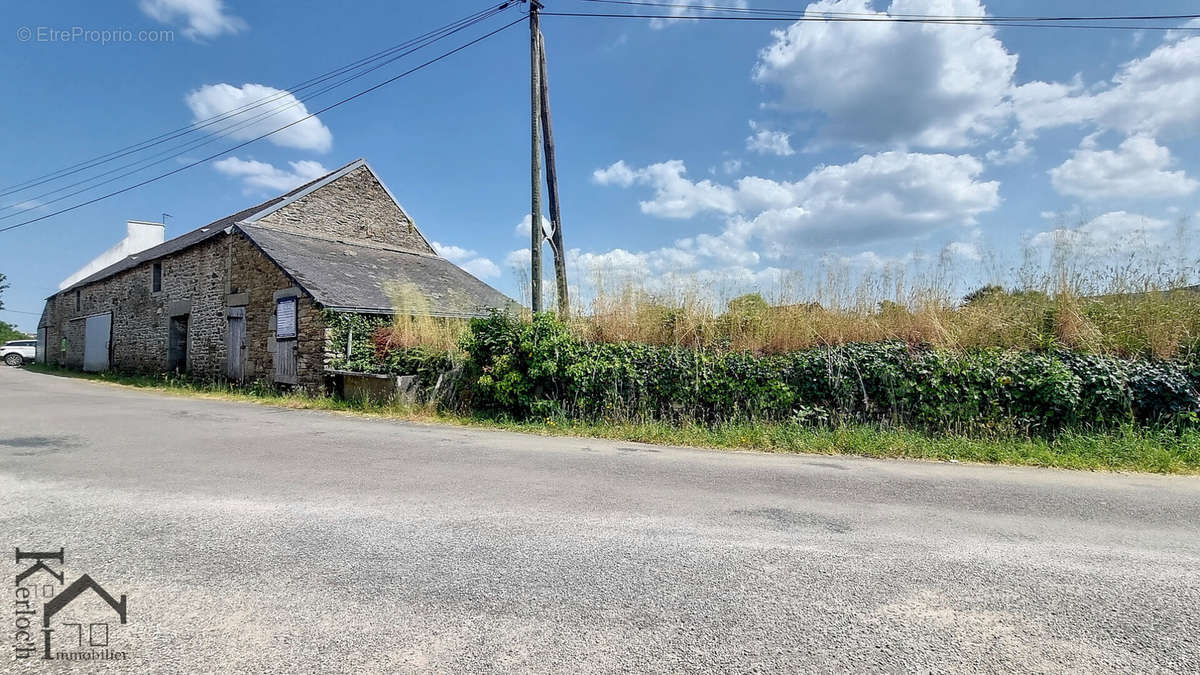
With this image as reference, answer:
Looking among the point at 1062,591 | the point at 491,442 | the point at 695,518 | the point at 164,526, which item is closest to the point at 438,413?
the point at 491,442

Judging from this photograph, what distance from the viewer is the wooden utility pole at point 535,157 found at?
11211mm

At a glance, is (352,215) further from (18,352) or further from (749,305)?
(18,352)

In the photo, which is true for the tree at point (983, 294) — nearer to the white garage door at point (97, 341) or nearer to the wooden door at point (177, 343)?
the wooden door at point (177, 343)

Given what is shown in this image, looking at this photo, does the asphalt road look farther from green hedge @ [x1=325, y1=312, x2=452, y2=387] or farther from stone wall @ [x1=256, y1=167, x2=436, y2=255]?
stone wall @ [x1=256, y1=167, x2=436, y2=255]

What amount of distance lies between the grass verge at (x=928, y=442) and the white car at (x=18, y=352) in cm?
4187

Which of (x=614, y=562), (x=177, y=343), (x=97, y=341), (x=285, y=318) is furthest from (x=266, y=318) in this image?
(x=614, y=562)

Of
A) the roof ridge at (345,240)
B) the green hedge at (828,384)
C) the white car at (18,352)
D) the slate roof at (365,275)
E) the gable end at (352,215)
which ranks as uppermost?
the gable end at (352,215)

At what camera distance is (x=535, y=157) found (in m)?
11.5

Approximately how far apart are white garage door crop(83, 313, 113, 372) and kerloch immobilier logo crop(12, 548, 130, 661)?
93.1 ft

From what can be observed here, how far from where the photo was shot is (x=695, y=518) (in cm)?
407

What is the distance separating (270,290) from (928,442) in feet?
56.2

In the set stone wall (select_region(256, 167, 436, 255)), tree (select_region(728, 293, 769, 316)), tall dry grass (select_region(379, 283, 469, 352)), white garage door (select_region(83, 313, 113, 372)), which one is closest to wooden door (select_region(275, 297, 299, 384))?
tall dry grass (select_region(379, 283, 469, 352))

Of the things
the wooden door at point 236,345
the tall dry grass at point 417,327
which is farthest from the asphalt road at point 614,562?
the wooden door at point 236,345

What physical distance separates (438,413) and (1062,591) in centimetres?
988
